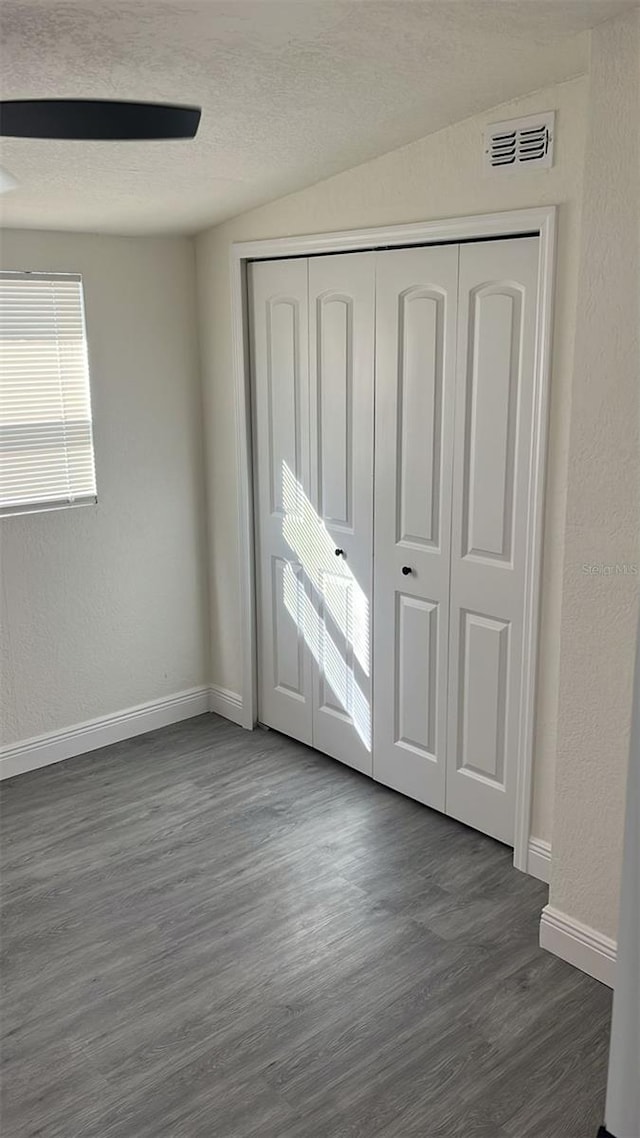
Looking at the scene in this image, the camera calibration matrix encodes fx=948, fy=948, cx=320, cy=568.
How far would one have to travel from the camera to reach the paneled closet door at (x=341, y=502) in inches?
136

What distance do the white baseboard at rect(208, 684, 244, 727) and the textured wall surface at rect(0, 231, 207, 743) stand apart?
17 cm

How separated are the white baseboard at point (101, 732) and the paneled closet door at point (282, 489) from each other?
0.39 meters

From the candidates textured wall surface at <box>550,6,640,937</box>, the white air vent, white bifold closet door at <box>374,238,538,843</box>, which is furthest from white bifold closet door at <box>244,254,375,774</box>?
textured wall surface at <box>550,6,640,937</box>

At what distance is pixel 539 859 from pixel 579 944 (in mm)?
405

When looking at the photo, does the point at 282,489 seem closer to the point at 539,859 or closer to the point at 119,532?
the point at 119,532

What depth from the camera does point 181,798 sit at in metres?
→ 3.73

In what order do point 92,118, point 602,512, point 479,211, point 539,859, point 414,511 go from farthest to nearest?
point 414,511 → point 539,859 → point 479,211 → point 602,512 → point 92,118

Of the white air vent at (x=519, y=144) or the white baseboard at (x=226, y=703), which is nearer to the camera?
the white air vent at (x=519, y=144)

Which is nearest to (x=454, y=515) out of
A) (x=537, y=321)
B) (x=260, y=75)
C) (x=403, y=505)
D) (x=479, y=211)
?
(x=403, y=505)

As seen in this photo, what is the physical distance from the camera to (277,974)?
2.71 m

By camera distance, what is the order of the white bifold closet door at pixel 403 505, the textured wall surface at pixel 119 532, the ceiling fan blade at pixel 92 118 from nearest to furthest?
the ceiling fan blade at pixel 92 118
the white bifold closet door at pixel 403 505
the textured wall surface at pixel 119 532

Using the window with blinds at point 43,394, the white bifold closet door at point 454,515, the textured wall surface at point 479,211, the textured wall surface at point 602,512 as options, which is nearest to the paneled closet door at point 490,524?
the white bifold closet door at point 454,515

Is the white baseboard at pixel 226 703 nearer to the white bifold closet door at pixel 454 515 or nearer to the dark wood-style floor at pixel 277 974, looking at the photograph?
the dark wood-style floor at pixel 277 974

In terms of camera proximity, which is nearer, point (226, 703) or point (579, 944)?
point (579, 944)
